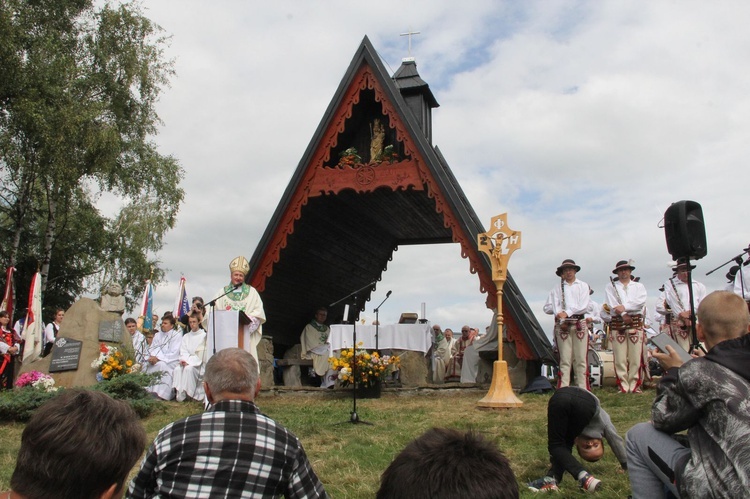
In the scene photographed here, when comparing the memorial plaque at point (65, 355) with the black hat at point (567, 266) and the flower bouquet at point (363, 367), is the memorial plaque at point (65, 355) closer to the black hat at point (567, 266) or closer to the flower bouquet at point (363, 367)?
the flower bouquet at point (363, 367)

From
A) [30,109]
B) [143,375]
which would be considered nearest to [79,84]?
[30,109]

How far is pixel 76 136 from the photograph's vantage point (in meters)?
19.4

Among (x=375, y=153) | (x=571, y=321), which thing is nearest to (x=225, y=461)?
(x=571, y=321)

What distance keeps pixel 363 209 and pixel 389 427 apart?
25.7 ft

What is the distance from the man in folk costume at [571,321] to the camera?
10.3 meters

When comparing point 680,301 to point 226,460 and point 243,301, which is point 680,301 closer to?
point 243,301

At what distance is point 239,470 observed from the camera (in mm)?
2723

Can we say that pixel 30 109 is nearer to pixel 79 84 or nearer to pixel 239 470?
pixel 79 84

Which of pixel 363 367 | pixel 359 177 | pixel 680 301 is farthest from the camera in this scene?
pixel 359 177

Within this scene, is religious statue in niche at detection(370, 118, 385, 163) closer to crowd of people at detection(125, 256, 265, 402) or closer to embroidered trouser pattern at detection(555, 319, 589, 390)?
crowd of people at detection(125, 256, 265, 402)

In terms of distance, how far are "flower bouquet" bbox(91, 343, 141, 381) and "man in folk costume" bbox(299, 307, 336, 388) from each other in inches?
175

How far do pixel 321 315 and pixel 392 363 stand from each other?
385cm

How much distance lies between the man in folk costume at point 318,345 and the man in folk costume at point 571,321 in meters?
4.89

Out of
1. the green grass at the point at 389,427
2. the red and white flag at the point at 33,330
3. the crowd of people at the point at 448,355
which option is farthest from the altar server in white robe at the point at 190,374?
the crowd of people at the point at 448,355
